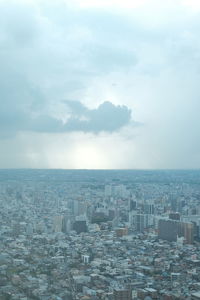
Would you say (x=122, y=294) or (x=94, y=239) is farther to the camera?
(x=94, y=239)

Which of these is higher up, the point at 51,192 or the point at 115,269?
the point at 51,192

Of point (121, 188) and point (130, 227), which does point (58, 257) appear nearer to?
point (130, 227)

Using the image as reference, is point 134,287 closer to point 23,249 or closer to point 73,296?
point 73,296

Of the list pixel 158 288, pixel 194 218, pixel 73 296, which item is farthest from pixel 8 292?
pixel 194 218

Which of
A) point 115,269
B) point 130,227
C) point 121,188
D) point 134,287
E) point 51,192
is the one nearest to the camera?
point 134,287

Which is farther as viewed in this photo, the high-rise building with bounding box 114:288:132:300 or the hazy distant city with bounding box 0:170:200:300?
the hazy distant city with bounding box 0:170:200:300

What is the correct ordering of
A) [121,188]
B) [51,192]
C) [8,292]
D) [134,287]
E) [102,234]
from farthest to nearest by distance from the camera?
[121,188] < [51,192] < [102,234] < [134,287] < [8,292]

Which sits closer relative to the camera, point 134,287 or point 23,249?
point 134,287
